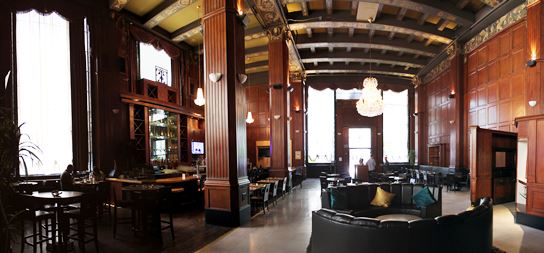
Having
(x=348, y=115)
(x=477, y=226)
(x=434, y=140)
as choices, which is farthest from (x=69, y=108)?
(x=434, y=140)

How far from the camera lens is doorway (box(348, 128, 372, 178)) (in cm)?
1609

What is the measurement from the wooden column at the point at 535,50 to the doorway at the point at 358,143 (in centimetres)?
942

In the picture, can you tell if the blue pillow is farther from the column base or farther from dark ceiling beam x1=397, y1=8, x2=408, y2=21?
dark ceiling beam x1=397, y1=8, x2=408, y2=21

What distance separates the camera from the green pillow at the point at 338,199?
17.3ft

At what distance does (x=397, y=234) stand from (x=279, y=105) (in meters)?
7.14

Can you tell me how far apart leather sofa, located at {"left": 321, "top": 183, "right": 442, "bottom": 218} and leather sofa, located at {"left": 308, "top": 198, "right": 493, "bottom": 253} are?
2.10 metres

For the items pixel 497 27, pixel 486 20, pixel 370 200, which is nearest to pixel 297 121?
pixel 486 20

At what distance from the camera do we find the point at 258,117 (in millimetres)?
15461

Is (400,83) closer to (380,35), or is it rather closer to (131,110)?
(380,35)

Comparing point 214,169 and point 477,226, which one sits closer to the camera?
point 477,226

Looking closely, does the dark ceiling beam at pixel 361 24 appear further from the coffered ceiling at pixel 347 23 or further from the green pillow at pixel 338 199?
the green pillow at pixel 338 199

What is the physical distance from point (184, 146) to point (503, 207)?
9.87m

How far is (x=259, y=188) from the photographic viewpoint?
678 centimetres

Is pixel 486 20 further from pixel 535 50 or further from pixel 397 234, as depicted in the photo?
pixel 397 234
